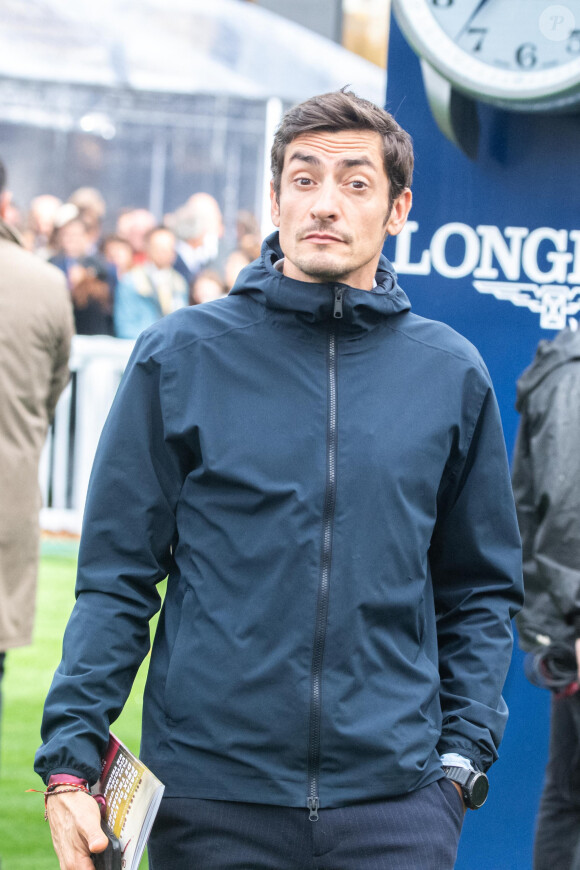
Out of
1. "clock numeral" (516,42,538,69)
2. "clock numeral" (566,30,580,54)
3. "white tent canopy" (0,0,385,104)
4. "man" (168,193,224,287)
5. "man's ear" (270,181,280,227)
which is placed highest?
"white tent canopy" (0,0,385,104)

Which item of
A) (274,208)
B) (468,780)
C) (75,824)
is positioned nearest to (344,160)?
(274,208)

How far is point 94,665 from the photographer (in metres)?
2.29

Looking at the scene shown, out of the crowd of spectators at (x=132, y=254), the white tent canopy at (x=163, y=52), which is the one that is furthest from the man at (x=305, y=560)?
the white tent canopy at (x=163, y=52)

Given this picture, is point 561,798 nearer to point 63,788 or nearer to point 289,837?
point 289,837

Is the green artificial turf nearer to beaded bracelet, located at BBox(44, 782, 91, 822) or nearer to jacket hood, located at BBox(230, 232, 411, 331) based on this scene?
beaded bracelet, located at BBox(44, 782, 91, 822)

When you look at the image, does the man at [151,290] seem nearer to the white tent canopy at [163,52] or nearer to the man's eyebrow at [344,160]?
the white tent canopy at [163,52]

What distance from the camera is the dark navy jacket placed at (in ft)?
7.38

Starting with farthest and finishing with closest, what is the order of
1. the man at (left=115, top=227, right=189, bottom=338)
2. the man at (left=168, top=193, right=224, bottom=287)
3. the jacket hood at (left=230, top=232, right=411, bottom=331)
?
the man at (left=168, top=193, right=224, bottom=287) < the man at (left=115, top=227, right=189, bottom=338) < the jacket hood at (left=230, top=232, right=411, bottom=331)

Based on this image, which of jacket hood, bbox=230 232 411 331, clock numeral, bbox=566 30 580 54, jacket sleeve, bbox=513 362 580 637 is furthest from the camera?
clock numeral, bbox=566 30 580 54

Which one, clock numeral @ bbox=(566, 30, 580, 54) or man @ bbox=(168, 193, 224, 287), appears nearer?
clock numeral @ bbox=(566, 30, 580, 54)

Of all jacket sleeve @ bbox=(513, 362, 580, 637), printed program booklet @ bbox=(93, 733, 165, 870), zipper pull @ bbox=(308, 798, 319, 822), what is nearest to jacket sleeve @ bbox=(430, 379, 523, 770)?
zipper pull @ bbox=(308, 798, 319, 822)

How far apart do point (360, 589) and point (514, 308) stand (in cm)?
188

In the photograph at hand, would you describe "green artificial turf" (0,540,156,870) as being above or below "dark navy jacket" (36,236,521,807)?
below

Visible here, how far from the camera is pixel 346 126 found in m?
2.50
